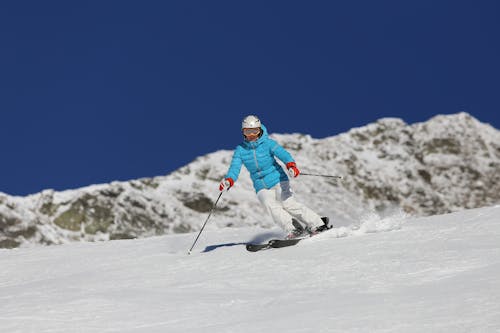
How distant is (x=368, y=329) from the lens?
5363 mm

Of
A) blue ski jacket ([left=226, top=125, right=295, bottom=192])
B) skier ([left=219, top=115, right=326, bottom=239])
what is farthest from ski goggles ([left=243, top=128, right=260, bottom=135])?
blue ski jacket ([left=226, top=125, right=295, bottom=192])

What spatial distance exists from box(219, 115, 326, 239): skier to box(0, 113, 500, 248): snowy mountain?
4159 centimetres

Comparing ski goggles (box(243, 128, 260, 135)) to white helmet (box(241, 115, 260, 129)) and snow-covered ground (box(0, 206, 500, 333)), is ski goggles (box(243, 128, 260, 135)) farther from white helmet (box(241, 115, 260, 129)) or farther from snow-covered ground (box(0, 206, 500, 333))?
snow-covered ground (box(0, 206, 500, 333))

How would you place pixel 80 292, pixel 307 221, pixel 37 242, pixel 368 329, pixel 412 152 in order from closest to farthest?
pixel 368 329 → pixel 80 292 → pixel 307 221 → pixel 37 242 → pixel 412 152

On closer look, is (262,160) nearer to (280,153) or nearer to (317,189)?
(280,153)

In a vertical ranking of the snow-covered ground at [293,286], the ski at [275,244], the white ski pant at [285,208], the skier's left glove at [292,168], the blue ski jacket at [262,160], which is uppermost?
the blue ski jacket at [262,160]

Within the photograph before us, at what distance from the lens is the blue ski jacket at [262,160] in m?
11.6

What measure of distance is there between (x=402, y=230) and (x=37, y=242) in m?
50.1

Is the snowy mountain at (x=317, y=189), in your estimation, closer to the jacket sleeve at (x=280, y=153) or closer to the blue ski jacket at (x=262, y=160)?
the blue ski jacket at (x=262, y=160)

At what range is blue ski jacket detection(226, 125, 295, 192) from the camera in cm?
1165

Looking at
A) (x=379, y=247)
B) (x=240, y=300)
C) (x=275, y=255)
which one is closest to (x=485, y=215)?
(x=379, y=247)

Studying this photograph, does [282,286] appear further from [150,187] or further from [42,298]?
[150,187]

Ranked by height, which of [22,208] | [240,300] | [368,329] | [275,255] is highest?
[22,208]

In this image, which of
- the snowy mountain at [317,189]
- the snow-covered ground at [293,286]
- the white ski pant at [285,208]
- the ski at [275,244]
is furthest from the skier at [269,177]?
the snowy mountain at [317,189]
